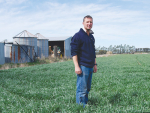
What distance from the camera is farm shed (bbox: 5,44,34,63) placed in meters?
18.9

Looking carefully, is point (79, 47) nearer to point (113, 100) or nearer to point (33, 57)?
point (113, 100)

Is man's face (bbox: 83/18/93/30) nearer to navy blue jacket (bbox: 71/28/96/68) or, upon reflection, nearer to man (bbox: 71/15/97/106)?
man (bbox: 71/15/97/106)

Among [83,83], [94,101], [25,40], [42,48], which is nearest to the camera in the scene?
[83,83]

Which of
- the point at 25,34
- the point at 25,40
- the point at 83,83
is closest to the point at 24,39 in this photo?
the point at 25,40

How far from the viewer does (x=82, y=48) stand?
3439mm

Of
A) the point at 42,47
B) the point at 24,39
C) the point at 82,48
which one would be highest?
the point at 24,39

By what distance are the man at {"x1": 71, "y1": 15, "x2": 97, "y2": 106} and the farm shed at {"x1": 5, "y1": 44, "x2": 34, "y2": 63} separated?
17.2 metres

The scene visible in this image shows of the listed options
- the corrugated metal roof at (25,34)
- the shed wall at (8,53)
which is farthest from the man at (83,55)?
the corrugated metal roof at (25,34)

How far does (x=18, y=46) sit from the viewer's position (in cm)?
2008

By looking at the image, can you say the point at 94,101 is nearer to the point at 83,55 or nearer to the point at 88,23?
the point at 83,55

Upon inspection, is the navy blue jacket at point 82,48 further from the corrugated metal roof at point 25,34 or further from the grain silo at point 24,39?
the corrugated metal roof at point 25,34

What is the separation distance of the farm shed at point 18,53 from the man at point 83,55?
17.2 meters

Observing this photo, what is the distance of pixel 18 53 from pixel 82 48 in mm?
17989

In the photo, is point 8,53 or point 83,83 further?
point 8,53
